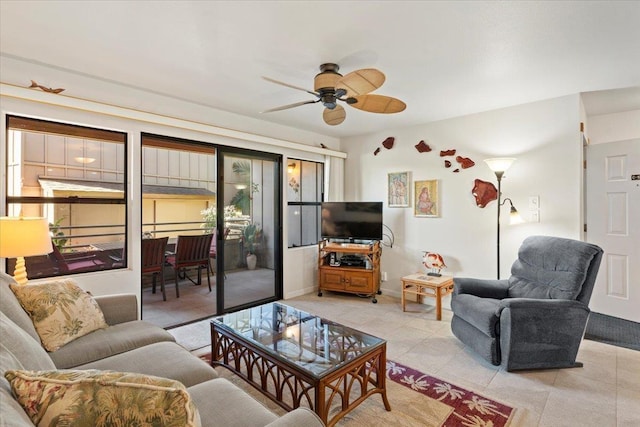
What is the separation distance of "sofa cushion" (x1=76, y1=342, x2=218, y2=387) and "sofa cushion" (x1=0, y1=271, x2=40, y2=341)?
0.34m

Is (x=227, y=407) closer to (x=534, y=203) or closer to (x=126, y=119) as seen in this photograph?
(x=126, y=119)

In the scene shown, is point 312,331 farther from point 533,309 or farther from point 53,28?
point 53,28

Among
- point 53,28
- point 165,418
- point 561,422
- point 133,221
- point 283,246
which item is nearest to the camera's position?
point 165,418

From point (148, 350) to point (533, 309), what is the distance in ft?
8.99

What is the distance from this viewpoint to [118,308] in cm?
233

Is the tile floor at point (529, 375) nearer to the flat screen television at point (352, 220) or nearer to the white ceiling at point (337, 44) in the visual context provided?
the flat screen television at point (352, 220)

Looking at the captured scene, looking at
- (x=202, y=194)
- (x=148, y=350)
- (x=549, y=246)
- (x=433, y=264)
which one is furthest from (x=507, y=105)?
(x=202, y=194)

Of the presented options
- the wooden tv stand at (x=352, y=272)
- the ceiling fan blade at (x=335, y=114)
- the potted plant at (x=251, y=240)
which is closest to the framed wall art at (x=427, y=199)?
the wooden tv stand at (x=352, y=272)

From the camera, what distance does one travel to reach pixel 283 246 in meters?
4.58

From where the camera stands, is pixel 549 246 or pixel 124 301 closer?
pixel 124 301

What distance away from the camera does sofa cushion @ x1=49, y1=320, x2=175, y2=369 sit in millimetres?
1773

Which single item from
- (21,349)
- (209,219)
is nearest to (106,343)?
(21,349)

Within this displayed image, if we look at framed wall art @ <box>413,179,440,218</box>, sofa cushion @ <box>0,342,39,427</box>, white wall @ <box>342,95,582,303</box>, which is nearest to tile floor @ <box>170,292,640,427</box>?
white wall @ <box>342,95,582,303</box>

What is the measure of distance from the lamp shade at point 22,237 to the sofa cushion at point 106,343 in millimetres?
779
